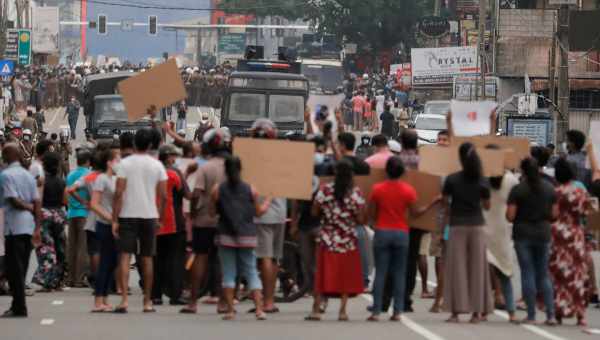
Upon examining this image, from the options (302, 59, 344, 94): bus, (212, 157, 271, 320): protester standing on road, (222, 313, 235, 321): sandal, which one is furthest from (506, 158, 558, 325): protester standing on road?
(302, 59, 344, 94): bus

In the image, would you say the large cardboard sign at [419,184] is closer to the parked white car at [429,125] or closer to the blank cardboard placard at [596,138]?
the blank cardboard placard at [596,138]

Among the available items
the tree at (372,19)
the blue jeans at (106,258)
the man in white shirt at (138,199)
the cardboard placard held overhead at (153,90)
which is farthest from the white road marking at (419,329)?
the tree at (372,19)

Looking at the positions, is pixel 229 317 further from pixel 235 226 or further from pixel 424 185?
pixel 424 185

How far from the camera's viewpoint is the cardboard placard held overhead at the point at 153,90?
1773 cm

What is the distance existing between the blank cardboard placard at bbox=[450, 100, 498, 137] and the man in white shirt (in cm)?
302

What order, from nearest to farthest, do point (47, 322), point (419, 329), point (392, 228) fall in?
1. point (419, 329)
2. point (392, 228)
3. point (47, 322)

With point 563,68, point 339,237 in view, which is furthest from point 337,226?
point 563,68

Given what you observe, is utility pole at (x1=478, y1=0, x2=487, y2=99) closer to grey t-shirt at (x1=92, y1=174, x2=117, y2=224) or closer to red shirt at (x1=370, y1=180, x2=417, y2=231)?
grey t-shirt at (x1=92, y1=174, x2=117, y2=224)

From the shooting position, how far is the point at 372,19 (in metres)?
88.3

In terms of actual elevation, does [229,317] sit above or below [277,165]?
below

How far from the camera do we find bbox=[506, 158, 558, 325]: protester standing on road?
15180mm

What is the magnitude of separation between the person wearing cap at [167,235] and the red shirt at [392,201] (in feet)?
7.81

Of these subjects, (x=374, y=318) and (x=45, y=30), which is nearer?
(x=374, y=318)

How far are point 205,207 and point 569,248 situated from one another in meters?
3.43
